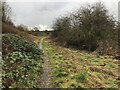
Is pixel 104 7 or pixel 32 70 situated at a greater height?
pixel 104 7

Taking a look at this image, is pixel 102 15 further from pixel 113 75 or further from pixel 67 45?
pixel 113 75

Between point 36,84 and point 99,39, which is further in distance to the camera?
point 99,39

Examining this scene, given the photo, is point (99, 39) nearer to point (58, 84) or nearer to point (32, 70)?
point (32, 70)

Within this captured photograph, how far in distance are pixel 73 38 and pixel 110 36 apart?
5310 mm

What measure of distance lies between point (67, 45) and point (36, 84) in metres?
25.7

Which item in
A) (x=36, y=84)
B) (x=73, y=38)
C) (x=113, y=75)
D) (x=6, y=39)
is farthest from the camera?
(x=73, y=38)

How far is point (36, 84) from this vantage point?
11.7 m

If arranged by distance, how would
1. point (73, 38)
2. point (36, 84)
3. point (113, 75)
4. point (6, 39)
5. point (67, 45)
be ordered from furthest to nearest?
point (67, 45)
point (73, 38)
point (6, 39)
point (113, 75)
point (36, 84)

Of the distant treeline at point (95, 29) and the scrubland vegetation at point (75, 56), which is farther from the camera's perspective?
the distant treeline at point (95, 29)

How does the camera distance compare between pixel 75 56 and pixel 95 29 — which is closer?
pixel 75 56

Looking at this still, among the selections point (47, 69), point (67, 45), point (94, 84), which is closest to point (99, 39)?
point (67, 45)

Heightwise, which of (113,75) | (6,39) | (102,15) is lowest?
(113,75)

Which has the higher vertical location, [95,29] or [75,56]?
[95,29]

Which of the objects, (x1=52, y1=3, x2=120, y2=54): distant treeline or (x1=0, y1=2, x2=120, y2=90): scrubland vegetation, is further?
(x1=52, y1=3, x2=120, y2=54): distant treeline
